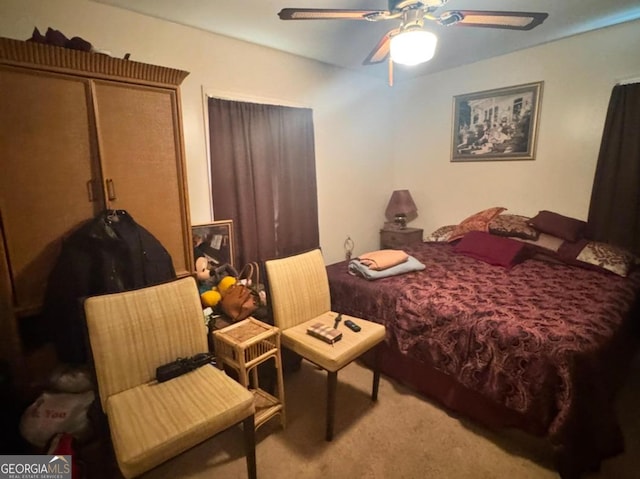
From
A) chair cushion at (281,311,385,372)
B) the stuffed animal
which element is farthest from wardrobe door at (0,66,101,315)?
chair cushion at (281,311,385,372)

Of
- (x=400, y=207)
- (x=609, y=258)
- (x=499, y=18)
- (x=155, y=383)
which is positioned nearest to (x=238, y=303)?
(x=155, y=383)

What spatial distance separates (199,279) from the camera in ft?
7.88

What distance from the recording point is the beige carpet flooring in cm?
163

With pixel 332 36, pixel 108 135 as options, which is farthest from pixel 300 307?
pixel 332 36

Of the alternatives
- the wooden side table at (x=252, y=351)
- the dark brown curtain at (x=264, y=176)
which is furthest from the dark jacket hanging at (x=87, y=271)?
the dark brown curtain at (x=264, y=176)

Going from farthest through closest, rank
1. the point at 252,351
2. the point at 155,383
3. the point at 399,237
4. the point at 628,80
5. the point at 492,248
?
1. the point at 399,237
2. the point at 492,248
3. the point at 628,80
4. the point at 252,351
5. the point at 155,383

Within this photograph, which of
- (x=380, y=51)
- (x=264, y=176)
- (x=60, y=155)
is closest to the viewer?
(x=60, y=155)

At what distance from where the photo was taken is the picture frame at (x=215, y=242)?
2607mm

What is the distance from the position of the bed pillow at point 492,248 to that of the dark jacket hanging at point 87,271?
8.66ft

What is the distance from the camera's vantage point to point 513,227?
120 inches

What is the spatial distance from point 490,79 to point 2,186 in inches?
160

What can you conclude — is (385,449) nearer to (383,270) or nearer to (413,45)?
(383,270)

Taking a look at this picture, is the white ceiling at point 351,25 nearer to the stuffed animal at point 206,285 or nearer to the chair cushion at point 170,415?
the stuffed animal at point 206,285

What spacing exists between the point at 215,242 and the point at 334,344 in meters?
1.40
